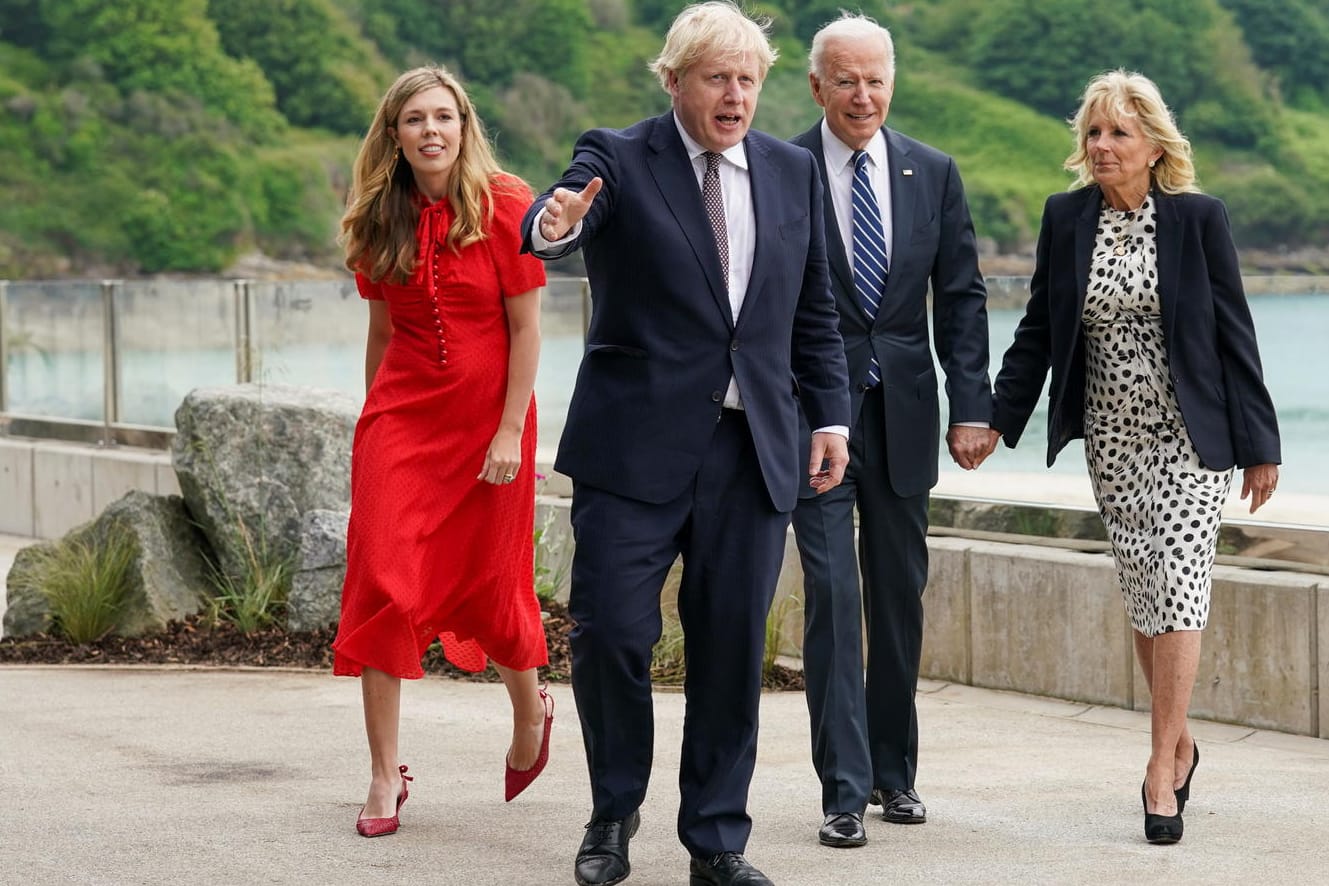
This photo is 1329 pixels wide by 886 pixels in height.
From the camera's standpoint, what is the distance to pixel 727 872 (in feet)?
14.2

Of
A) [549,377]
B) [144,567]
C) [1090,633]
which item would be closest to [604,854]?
[1090,633]

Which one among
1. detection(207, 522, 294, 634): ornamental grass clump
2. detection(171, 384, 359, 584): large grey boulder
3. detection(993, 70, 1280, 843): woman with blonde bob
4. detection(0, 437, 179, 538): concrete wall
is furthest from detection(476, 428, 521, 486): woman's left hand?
detection(0, 437, 179, 538): concrete wall

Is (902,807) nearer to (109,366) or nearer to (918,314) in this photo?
(918,314)

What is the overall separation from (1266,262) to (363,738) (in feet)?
277

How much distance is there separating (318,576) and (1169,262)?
160 inches

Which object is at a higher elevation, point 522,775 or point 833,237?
point 833,237

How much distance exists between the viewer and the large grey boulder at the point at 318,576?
7895 millimetres

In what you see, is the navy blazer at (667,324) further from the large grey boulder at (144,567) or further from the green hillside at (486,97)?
the green hillside at (486,97)

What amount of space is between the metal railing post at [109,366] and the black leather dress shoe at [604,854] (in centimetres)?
853

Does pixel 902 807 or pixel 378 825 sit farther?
pixel 902 807

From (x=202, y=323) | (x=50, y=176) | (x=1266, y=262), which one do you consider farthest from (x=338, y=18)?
(x=202, y=323)

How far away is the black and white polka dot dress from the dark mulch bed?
2573mm

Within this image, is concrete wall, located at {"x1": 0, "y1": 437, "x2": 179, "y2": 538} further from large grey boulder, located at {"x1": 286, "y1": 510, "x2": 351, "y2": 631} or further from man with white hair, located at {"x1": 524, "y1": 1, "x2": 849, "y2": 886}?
man with white hair, located at {"x1": 524, "y1": 1, "x2": 849, "y2": 886}

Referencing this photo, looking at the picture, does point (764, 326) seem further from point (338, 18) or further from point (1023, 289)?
point (338, 18)
